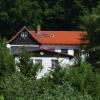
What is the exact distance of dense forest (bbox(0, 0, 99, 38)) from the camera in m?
82.2

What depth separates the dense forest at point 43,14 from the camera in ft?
270

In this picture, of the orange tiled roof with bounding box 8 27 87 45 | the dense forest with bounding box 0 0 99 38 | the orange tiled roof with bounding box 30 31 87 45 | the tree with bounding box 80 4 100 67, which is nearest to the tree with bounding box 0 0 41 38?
the dense forest with bounding box 0 0 99 38

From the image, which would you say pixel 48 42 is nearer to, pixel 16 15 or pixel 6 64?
pixel 16 15

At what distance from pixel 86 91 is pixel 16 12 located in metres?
50.2

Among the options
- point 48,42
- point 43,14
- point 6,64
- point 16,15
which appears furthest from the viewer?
point 43,14

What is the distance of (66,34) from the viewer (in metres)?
76.4

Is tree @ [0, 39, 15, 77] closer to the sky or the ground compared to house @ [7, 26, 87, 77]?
closer to the ground

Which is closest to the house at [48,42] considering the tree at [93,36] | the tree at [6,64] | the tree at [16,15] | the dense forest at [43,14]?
the tree at [93,36]

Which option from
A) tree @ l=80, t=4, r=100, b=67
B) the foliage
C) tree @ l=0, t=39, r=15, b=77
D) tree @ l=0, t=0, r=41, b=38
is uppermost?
tree @ l=0, t=0, r=41, b=38

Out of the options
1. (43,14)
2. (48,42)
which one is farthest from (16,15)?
(48,42)

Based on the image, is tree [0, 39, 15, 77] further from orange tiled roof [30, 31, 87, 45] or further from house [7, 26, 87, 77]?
orange tiled roof [30, 31, 87, 45]

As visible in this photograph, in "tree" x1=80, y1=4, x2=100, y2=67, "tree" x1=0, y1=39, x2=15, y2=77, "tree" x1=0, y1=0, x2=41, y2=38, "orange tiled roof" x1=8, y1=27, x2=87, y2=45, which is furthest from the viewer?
"tree" x1=0, y1=0, x2=41, y2=38

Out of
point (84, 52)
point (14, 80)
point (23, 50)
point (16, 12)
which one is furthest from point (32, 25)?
point (14, 80)

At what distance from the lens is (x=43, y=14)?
85.6 meters
